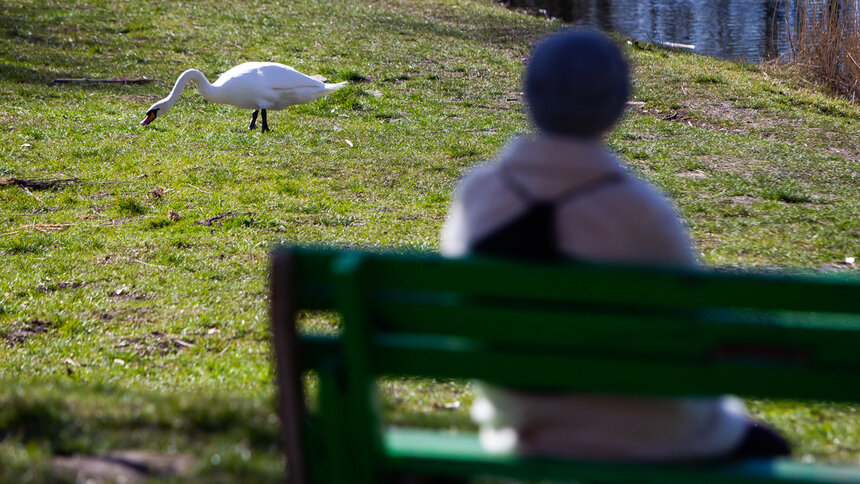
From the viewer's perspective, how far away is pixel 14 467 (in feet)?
9.50

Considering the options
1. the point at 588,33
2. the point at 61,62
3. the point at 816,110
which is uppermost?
the point at 588,33

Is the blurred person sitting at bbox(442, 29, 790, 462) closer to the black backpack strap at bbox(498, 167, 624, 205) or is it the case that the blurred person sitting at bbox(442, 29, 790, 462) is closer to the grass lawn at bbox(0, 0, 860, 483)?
the black backpack strap at bbox(498, 167, 624, 205)

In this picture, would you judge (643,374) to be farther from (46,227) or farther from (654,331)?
(46,227)

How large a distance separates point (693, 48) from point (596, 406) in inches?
691

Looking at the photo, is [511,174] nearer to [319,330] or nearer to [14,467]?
[14,467]

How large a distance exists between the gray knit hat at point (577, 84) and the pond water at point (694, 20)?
16.9 meters

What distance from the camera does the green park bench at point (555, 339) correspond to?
1946 millimetres

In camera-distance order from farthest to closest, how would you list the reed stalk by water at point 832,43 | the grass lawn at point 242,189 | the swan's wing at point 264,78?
the reed stalk by water at point 832,43 < the swan's wing at point 264,78 < the grass lawn at point 242,189

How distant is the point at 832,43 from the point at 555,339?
1395 cm

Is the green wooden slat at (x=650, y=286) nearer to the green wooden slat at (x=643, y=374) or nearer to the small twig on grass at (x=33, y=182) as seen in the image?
the green wooden slat at (x=643, y=374)

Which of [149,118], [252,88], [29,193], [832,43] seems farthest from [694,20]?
[29,193]

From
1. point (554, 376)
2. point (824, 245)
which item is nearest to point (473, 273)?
point (554, 376)

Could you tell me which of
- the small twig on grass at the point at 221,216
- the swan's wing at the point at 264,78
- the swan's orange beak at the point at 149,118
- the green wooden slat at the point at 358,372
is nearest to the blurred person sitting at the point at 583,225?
the green wooden slat at the point at 358,372

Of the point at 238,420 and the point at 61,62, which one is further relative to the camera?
the point at 61,62
